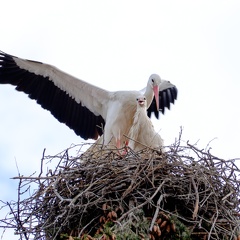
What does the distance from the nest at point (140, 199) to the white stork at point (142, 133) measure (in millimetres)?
924

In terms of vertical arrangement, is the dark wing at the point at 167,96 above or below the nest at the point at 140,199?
above

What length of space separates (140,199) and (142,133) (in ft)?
4.71

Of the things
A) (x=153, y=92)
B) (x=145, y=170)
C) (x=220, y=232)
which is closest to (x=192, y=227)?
(x=220, y=232)

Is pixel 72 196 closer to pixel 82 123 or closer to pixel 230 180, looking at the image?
pixel 230 180

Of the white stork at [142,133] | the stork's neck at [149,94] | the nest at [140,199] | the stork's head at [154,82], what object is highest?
the stork's head at [154,82]

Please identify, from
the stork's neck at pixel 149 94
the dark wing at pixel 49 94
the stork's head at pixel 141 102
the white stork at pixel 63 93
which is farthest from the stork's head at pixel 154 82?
the dark wing at pixel 49 94

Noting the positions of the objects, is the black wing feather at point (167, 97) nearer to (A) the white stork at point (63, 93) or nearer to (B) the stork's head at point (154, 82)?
(A) the white stork at point (63, 93)

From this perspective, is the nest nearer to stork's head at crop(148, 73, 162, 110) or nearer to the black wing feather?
stork's head at crop(148, 73, 162, 110)

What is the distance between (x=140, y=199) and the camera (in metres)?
5.45

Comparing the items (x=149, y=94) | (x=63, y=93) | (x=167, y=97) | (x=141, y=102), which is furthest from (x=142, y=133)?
(x=167, y=97)

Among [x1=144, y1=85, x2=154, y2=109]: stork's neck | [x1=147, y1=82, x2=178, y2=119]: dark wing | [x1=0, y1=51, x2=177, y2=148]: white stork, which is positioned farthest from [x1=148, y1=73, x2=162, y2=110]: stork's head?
[x1=147, y1=82, x2=178, y2=119]: dark wing

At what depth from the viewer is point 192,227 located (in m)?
5.30

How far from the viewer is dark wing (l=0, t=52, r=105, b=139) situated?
812 centimetres

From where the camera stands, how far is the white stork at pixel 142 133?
6.72 metres
